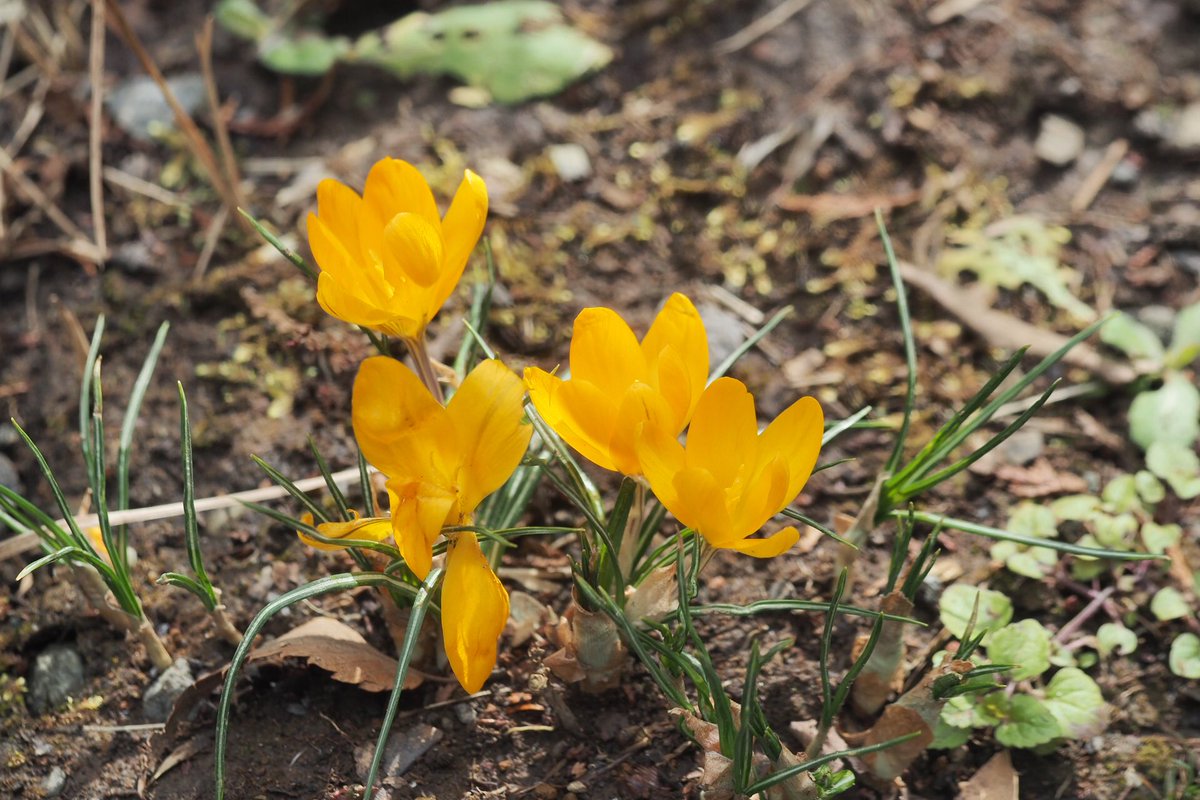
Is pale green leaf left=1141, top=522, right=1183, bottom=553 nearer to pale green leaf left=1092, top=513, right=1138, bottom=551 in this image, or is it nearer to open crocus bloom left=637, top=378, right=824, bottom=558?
pale green leaf left=1092, top=513, right=1138, bottom=551

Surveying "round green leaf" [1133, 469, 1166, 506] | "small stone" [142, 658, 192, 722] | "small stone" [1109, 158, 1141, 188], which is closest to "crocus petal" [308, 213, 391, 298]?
"small stone" [142, 658, 192, 722]

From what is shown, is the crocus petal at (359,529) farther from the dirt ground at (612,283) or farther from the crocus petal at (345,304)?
the dirt ground at (612,283)

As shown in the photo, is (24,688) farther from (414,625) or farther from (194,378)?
(414,625)

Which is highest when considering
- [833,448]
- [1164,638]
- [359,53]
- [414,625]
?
[359,53]

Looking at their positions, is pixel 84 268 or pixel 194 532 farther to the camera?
pixel 84 268

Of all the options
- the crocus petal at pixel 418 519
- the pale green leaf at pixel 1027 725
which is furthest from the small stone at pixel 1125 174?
the crocus petal at pixel 418 519

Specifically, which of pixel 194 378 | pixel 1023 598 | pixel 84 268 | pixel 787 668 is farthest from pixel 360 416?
pixel 84 268
